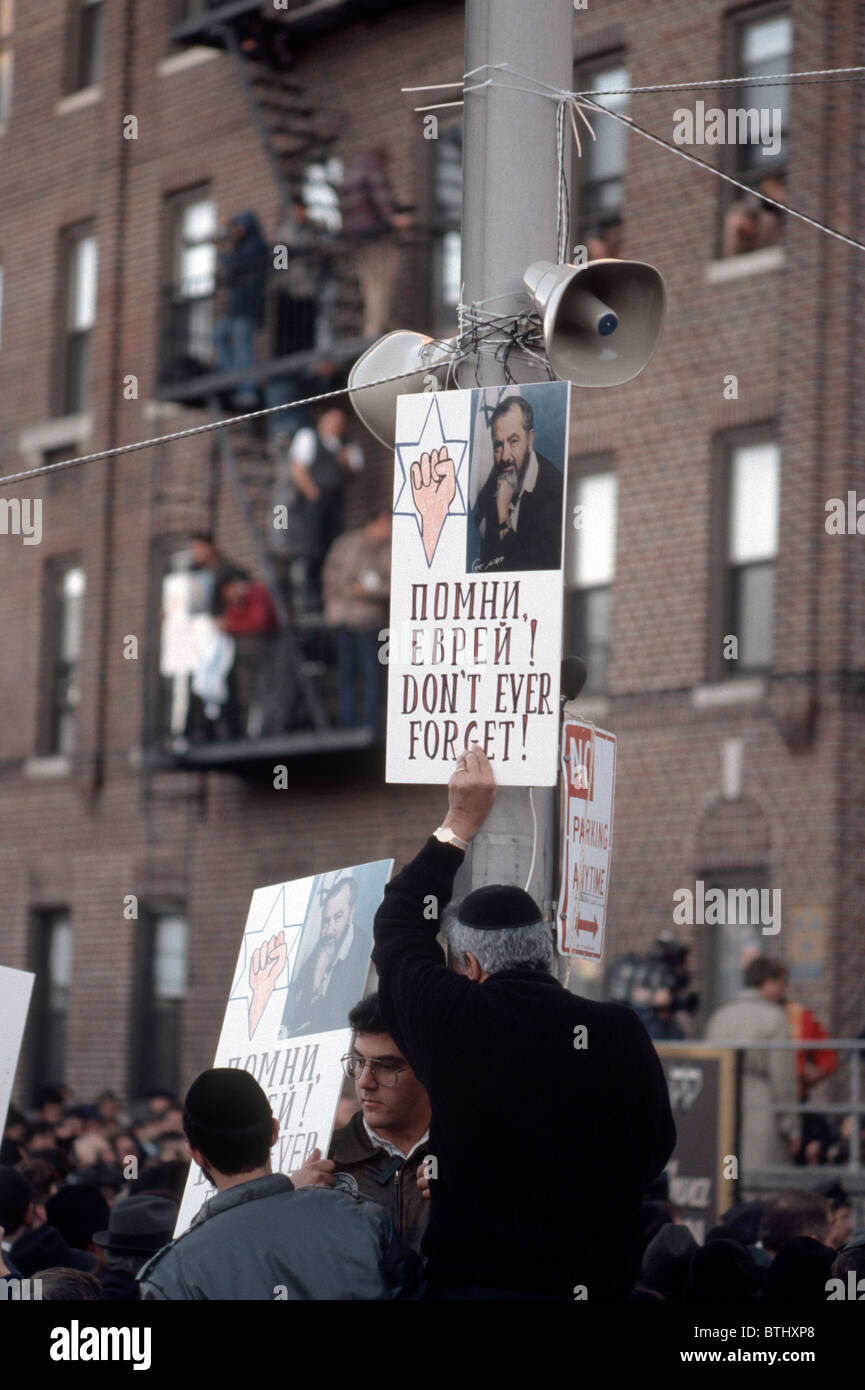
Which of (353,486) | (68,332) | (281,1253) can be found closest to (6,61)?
(68,332)

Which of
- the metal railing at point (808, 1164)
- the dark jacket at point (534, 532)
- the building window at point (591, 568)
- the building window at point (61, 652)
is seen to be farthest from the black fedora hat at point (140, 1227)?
the building window at point (61, 652)

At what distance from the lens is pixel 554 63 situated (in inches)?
226

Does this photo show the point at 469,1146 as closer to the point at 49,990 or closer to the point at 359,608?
the point at 359,608

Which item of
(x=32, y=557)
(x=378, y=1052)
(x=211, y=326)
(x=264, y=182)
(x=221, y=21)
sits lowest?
(x=378, y=1052)

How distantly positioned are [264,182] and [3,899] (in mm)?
7818

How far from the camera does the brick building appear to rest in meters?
15.4

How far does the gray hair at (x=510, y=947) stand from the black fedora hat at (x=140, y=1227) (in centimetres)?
244

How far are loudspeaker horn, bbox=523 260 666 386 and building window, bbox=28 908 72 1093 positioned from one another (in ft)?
55.3

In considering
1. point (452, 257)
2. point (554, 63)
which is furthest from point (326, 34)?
point (554, 63)

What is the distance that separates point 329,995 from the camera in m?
5.64

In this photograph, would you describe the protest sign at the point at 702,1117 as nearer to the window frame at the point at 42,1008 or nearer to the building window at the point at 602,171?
the building window at the point at 602,171

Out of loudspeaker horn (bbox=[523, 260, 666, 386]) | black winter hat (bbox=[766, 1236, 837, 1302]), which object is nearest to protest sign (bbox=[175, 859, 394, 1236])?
black winter hat (bbox=[766, 1236, 837, 1302])

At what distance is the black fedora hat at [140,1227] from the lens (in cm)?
656
